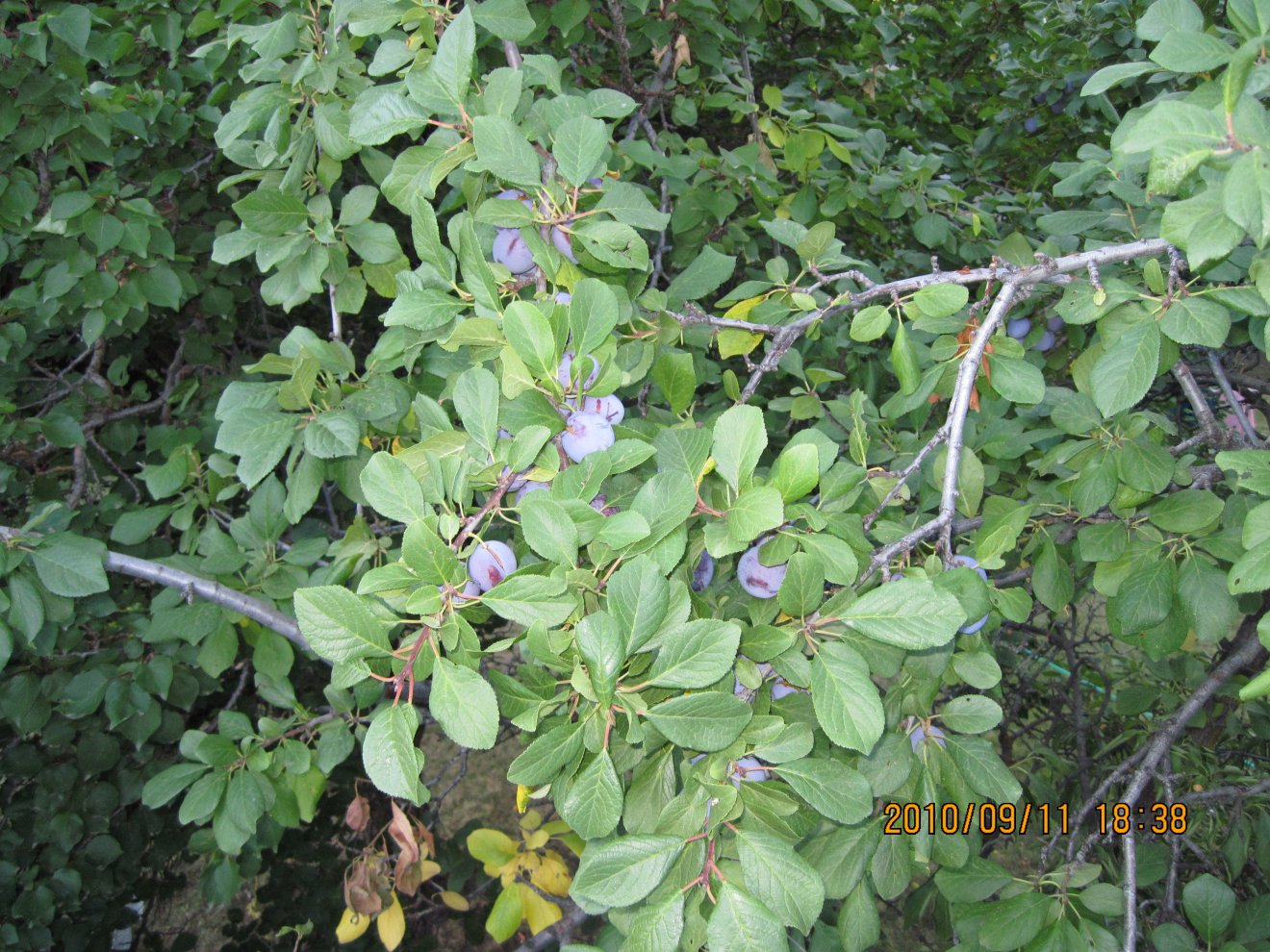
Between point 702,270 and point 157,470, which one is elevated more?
point 702,270

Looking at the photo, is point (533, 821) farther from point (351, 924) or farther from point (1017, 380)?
point (1017, 380)

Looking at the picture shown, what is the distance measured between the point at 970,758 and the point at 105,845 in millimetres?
1776

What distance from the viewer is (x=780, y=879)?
1.86 ft

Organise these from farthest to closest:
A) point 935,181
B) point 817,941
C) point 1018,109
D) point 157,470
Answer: point 1018,109
point 935,181
point 157,470
point 817,941

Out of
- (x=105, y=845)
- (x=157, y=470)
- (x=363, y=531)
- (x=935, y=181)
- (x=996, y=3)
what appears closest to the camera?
(x=363, y=531)

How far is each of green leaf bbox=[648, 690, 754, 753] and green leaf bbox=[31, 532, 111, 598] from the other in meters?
0.94

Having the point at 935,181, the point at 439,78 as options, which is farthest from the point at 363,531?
the point at 935,181

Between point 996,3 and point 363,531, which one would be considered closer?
point 363,531

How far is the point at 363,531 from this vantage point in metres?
1.13

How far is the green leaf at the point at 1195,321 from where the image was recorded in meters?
0.75

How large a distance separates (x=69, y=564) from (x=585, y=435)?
880 millimetres

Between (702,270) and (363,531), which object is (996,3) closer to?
(702,270)

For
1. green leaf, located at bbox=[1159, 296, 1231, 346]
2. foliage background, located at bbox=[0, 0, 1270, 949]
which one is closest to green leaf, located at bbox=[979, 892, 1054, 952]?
foliage background, located at bbox=[0, 0, 1270, 949]

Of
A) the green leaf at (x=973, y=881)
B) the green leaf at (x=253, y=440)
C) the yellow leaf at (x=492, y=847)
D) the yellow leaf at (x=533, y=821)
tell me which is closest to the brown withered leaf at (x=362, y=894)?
the yellow leaf at (x=492, y=847)
